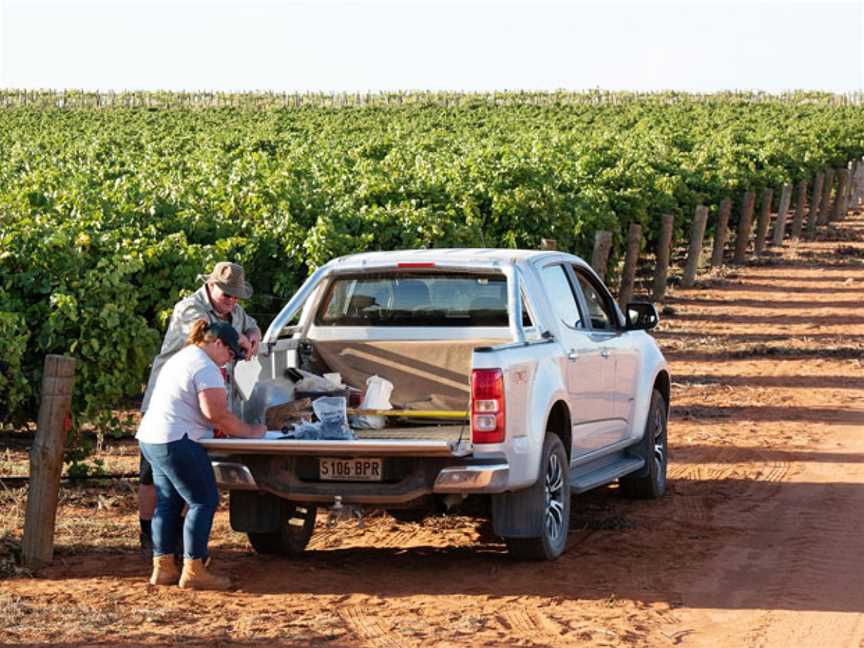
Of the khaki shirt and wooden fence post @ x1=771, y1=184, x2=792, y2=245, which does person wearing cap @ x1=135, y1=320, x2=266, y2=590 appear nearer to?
the khaki shirt

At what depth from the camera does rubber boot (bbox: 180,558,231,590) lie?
28.5 feet

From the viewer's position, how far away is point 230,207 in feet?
54.7

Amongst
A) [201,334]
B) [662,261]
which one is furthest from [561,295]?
[662,261]

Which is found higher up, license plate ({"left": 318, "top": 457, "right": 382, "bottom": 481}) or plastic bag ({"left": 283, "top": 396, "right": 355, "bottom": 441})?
plastic bag ({"left": 283, "top": 396, "right": 355, "bottom": 441})

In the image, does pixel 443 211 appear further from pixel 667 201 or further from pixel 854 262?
pixel 854 262

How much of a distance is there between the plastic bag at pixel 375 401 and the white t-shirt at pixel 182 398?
1.11 meters

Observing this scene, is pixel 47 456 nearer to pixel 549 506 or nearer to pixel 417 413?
pixel 417 413

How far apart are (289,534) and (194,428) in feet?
4.54

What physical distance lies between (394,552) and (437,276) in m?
1.70

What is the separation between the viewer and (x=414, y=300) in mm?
10148

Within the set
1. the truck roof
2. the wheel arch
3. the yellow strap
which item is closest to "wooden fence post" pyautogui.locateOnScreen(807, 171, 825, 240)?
the truck roof

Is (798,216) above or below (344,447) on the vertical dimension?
above

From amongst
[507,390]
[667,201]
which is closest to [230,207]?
[507,390]

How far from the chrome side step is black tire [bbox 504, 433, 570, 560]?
32 centimetres
